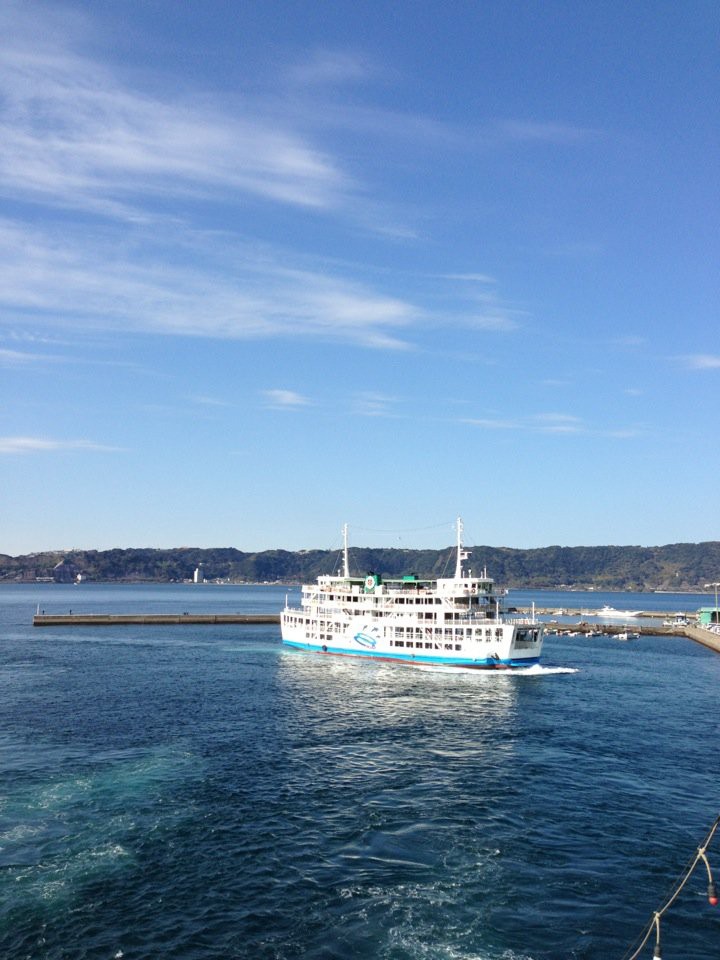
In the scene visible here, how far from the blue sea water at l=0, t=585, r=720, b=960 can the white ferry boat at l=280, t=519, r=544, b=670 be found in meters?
11.6

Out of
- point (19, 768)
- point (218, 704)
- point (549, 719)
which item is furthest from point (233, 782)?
point (549, 719)

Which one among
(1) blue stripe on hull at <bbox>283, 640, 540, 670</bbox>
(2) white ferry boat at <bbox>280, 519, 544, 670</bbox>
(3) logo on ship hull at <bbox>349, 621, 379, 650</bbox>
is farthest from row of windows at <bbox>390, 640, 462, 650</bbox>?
(3) logo on ship hull at <bbox>349, 621, 379, 650</bbox>

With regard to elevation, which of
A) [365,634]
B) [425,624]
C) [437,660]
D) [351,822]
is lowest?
[437,660]

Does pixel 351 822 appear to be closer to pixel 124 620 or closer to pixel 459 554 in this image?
pixel 459 554

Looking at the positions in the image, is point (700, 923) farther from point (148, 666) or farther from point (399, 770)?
point (148, 666)

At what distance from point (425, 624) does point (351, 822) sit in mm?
58505

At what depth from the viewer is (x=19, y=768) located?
4806 cm

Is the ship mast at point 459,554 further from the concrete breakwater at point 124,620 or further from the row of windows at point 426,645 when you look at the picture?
the concrete breakwater at point 124,620

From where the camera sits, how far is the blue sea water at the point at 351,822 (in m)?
27.6

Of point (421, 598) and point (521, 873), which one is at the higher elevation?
point (421, 598)

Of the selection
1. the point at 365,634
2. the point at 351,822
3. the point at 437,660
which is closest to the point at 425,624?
the point at 437,660

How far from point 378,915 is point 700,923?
45.1 ft

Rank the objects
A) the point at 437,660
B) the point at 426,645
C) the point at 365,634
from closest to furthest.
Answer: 1. the point at 437,660
2. the point at 426,645
3. the point at 365,634

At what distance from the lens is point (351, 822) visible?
39.0 meters
